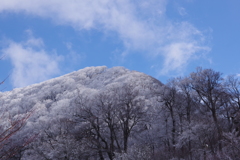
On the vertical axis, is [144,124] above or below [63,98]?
below

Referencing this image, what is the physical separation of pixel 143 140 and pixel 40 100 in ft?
231

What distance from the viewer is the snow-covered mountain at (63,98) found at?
22.8 metres

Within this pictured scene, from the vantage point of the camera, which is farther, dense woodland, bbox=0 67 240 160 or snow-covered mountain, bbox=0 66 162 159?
snow-covered mountain, bbox=0 66 162 159

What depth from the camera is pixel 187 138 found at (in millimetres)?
20562

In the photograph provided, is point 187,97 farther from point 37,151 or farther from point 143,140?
point 37,151

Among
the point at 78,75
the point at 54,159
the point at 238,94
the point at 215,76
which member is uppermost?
the point at 78,75

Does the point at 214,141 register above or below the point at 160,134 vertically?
below

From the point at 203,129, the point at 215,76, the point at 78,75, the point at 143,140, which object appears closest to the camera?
the point at 203,129

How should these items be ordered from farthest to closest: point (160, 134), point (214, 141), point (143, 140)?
point (160, 134) < point (143, 140) < point (214, 141)

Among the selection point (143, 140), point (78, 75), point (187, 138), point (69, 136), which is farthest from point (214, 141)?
point (78, 75)

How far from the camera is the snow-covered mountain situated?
22797 mm

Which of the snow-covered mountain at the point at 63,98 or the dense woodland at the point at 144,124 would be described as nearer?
the dense woodland at the point at 144,124

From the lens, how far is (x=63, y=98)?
270 ft

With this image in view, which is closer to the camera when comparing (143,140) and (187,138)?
(187,138)
